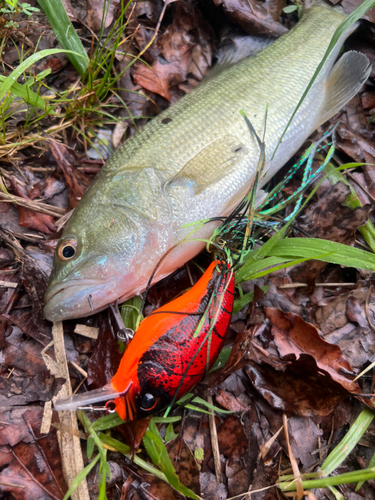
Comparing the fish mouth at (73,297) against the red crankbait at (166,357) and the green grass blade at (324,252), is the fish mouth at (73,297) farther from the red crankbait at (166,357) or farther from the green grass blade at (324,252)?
the green grass blade at (324,252)

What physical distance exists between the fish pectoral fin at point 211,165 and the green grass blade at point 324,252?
66cm

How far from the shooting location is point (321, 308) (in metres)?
2.63

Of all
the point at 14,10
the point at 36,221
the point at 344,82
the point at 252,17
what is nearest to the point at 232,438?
the point at 36,221

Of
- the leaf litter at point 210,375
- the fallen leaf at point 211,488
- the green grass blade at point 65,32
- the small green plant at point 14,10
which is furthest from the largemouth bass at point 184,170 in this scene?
the small green plant at point 14,10

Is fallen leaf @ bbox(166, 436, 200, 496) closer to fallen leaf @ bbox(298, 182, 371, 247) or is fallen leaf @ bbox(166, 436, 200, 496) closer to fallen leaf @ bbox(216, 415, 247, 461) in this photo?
fallen leaf @ bbox(216, 415, 247, 461)

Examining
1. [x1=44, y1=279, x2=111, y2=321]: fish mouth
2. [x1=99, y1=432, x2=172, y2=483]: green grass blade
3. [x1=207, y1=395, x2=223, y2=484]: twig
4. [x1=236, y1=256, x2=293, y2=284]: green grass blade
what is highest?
[x1=44, y1=279, x2=111, y2=321]: fish mouth

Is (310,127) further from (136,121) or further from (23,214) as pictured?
(23,214)

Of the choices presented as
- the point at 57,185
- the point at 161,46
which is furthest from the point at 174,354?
the point at 161,46

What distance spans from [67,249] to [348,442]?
216 cm

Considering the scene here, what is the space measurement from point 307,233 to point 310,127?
2.96ft

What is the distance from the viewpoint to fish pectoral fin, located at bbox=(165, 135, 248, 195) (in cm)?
238

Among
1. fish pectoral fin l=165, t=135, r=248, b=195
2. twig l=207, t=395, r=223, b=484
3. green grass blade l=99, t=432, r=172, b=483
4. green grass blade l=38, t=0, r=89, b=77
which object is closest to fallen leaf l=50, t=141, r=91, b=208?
green grass blade l=38, t=0, r=89, b=77

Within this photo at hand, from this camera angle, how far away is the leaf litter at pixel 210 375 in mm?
2082

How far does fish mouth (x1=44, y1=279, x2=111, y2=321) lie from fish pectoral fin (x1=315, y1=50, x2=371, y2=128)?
228cm
